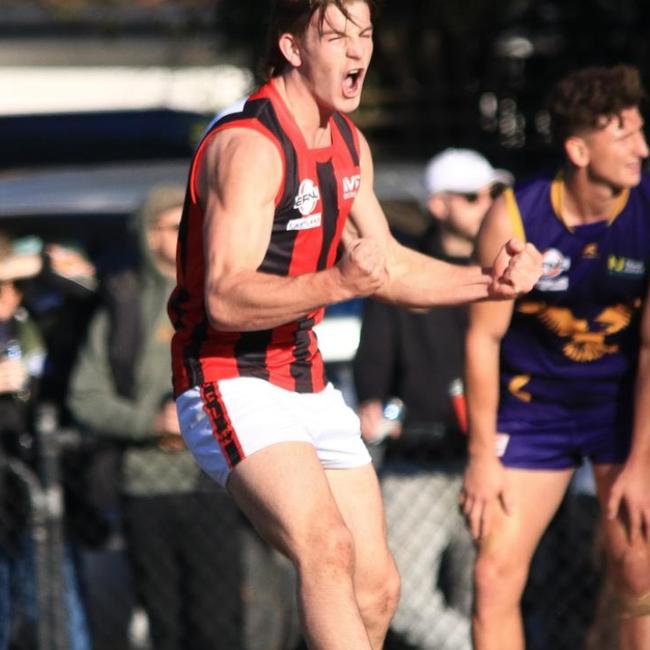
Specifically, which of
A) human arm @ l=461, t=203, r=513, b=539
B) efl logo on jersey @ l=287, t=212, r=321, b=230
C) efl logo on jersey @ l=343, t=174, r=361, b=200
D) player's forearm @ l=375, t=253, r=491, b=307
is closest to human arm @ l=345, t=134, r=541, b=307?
player's forearm @ l=375, t=253, r=491, b=307

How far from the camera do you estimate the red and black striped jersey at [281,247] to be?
4.71 m

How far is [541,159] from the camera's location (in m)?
12.7

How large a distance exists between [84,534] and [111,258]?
1.19 metres

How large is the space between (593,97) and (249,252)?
1.80m

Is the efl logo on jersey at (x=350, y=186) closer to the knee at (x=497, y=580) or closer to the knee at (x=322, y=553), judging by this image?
the knee at (x=322, y=553)

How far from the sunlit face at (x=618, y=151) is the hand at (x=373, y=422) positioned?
5.38 feet

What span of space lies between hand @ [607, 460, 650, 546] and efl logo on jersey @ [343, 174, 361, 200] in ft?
4.96

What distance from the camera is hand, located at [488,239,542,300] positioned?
4.72 meters

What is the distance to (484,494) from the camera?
572 centimetres

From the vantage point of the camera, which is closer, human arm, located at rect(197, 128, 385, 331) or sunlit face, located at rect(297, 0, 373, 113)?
human arm, located at rect(197, 128, 385, 331)

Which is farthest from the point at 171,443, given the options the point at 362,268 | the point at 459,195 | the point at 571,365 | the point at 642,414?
the point at 362,268

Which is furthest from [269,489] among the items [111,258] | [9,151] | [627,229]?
[9,151]

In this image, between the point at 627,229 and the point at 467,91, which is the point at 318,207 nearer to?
the point at 627,229

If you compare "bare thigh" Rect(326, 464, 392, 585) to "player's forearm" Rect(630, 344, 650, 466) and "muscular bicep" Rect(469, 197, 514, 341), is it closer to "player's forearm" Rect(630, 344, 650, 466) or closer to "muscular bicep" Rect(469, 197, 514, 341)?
"muscular bicep" Rect(469, 197, 514, 341)
